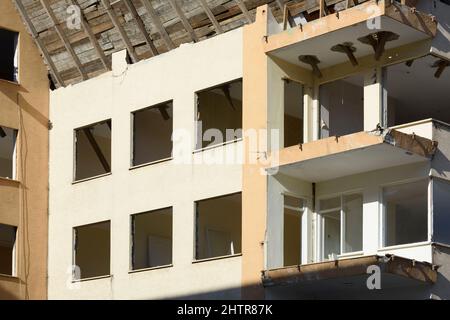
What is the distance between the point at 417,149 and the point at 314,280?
4.03 metres

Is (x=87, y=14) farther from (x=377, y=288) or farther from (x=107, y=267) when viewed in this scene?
(x=377, y=288)

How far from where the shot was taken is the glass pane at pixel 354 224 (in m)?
34.2

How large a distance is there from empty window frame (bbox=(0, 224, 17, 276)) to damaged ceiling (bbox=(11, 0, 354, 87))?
15.8ft

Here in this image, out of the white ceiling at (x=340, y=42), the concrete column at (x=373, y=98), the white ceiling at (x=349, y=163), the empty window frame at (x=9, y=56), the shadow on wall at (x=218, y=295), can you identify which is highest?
the empty window frame at (x=9, y=56)

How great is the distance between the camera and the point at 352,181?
3447 centimetres

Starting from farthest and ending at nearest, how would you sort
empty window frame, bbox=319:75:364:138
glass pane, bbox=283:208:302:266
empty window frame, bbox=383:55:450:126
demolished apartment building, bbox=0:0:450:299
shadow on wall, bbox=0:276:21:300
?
shadow on wall, bbox=0:276:21:300, empty window frame, bbox=319:75:364:138, glass pane, bbox=283:208:302:266, empty window frame, bbox=383:55:450:126, demolished apartment building, bbox=0:0:450:299

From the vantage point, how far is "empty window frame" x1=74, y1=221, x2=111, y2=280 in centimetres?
3956

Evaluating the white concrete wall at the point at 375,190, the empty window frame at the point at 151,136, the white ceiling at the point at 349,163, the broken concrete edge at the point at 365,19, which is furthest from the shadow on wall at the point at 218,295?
the broken concrete edge at the point at 365,19

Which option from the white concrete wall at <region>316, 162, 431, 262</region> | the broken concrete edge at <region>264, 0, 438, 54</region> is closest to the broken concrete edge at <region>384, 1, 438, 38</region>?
the broken concrete edge at <region>264, 0, 438, 54</region>

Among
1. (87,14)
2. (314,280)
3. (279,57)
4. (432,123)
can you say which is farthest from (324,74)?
(87,14)

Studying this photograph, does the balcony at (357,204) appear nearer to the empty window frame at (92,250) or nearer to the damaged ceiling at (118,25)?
the damaged ceiling at (118,25)

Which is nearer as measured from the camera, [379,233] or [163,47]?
[379,233]

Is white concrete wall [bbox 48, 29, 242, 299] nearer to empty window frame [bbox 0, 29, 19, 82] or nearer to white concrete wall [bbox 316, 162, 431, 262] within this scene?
empty window frame [bbox 0, 29, 19, 82]

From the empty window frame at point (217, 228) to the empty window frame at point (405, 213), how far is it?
4257 millimetres
